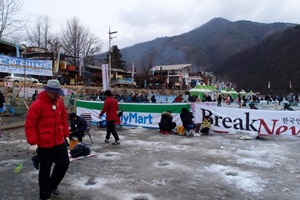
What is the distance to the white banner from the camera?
10.4 m

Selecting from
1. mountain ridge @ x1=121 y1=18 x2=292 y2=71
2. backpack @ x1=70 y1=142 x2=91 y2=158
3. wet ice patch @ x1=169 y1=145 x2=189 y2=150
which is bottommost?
wet ice patch @ x1=169 y1=145 x2=189 y2=150

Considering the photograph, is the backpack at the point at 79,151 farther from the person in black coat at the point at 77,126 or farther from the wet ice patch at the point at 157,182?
the wet ice patch at the point at 157,182

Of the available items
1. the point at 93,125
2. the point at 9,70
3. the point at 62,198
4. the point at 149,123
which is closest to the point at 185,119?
the point at 149,123

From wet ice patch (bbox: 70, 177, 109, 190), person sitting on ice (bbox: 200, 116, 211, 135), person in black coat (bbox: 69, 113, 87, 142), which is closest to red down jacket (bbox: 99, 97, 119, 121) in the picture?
person in black coat (bbox: 69, 113, 87, 142)

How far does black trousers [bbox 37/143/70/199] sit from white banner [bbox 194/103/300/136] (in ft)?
26.5

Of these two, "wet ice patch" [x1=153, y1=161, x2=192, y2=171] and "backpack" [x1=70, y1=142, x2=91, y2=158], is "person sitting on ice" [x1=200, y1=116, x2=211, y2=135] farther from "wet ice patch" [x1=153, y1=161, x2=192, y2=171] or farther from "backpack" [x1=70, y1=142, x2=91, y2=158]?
"backpack" [x1=70, y1=142, x2=91, y2=158]

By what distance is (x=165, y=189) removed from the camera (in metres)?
4.82

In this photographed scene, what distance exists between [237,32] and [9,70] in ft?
473

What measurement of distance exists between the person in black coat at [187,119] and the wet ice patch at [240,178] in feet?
14.5

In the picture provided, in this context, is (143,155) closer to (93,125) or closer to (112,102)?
(112,102)

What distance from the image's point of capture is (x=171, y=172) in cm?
582

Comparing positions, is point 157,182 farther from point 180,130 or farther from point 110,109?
point 180,130

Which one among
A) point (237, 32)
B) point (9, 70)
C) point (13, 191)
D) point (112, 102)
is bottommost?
point (13, 191)

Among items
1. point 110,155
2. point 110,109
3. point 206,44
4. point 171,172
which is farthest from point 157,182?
point 206,44
